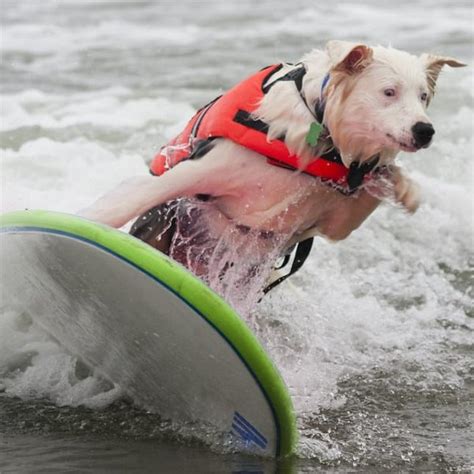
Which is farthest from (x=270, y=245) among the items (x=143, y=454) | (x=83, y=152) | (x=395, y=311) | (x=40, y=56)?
(x=40, y=56)

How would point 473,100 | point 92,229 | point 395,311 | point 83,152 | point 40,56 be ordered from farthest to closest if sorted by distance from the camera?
point 40,56, point 473,100, point 83,152, point 395,311, point 92,229

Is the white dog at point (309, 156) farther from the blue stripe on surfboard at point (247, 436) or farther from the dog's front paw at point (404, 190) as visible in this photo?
the blue stripe on surfboard at point (247, 436)

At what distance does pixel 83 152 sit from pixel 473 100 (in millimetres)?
3616

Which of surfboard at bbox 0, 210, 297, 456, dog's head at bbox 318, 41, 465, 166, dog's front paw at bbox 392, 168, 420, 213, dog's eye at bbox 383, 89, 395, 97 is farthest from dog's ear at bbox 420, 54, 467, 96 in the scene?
surfboard at bbox 0, 210, 297, 456

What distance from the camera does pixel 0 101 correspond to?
30.5 feet

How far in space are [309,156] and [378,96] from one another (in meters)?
0.36

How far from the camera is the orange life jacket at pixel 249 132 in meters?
3.96

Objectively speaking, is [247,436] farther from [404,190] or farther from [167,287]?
[404,190]

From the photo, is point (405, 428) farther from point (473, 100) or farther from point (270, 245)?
point (473, 100)

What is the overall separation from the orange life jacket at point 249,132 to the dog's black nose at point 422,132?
0.40 m

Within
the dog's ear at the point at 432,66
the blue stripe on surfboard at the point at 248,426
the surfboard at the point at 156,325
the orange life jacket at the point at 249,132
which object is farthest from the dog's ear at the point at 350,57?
the blue stripe on surfboard at the point at 248,426

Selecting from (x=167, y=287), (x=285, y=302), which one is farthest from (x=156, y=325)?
(x=285, y=302)

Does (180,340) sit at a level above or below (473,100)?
above

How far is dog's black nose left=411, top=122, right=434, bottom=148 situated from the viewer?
3586mm
